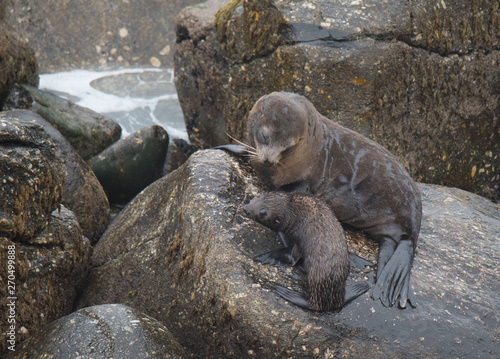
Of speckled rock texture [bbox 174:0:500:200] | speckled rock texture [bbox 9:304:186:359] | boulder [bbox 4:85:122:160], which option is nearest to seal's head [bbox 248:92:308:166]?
A: speckled rock texture [bbox 9:304:186:359]

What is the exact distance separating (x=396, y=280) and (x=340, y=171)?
1126mm

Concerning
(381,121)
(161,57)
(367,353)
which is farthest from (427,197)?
(161,57)

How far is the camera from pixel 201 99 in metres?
8.77

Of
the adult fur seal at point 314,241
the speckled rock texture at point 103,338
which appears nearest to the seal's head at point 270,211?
the adult fur seal at point 314,241

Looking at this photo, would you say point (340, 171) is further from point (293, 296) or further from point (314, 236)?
point (293, 296)

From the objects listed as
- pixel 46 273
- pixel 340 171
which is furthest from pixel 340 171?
pixel 46 273

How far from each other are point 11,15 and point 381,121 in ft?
37.4

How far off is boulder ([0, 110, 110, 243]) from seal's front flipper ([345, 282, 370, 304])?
3.76 metres

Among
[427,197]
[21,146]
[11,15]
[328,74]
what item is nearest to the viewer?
[21,146]

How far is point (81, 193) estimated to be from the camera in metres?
6.47

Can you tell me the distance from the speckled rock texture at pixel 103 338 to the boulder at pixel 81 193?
104 inches

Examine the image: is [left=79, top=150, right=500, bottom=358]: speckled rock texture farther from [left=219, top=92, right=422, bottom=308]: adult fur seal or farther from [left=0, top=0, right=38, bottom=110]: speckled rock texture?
[left=0, top=0, right=38, bottom=110]: speckled rock texture

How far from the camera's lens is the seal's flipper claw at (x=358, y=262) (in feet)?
13.9

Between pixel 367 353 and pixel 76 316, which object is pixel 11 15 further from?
pixel 367 353
